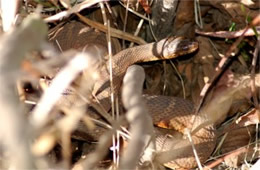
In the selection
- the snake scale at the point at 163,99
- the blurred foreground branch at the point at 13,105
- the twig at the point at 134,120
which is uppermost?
the blurred foreground branch at the point at 13,105

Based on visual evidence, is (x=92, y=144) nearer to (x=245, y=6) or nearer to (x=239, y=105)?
(x=239, y=105)

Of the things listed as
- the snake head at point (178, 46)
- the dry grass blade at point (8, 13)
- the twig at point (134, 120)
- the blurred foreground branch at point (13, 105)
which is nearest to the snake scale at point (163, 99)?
the snake head at point (178, 46)

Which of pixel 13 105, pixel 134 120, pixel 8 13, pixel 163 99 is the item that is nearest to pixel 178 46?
pixel 163 99

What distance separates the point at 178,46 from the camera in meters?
4.34

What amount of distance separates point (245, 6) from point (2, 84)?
296 cm

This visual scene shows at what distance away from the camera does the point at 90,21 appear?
4188mm

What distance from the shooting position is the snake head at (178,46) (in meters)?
4.27

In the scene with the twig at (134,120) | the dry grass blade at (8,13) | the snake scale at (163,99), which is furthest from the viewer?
the snake scale at (163,99)

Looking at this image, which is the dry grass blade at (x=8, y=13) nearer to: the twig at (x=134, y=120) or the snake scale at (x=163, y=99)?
the snake scale at (x=163, y=99)

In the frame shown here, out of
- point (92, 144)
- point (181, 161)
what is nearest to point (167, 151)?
point (181, 161)

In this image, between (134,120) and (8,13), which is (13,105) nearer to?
(134,120)

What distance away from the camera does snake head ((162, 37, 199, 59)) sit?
14.0 ft

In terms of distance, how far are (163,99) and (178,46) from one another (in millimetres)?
535

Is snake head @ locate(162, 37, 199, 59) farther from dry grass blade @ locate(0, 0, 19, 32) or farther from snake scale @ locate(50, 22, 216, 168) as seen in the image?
dry grass blade @ locate(0, 0, 19, 32)
